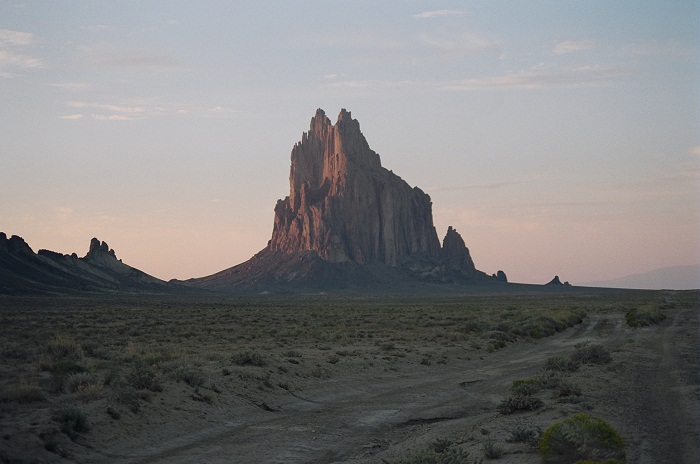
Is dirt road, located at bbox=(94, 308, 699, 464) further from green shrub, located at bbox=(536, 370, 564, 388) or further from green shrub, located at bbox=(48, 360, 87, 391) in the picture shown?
green shrub, located at bbox=(48, 360, 87, 391)

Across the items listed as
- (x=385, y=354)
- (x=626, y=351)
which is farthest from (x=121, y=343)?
(x=626, y=351)

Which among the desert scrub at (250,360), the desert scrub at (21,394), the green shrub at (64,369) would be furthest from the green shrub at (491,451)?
the desert scrub at (250,360)

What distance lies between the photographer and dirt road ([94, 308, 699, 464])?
12.3m

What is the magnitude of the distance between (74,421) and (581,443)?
904 centimetres

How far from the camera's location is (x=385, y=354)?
2811 centimetres

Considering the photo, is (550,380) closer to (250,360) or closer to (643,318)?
(250,360)

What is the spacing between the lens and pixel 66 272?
13588 cm

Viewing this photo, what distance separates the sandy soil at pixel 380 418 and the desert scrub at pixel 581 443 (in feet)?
1.17

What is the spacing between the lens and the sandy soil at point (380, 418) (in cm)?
1225

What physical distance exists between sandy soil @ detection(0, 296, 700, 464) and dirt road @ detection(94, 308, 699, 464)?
0.03m

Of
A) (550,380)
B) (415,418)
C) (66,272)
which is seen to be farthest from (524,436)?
(66,272)

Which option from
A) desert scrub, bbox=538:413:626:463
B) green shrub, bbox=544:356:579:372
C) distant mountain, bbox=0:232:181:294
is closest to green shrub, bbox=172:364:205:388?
desert scrub, bbox=538:413:626:463

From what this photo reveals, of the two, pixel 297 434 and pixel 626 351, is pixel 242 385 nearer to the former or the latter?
pixel 297 434

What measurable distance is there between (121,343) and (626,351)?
70.7 ft
